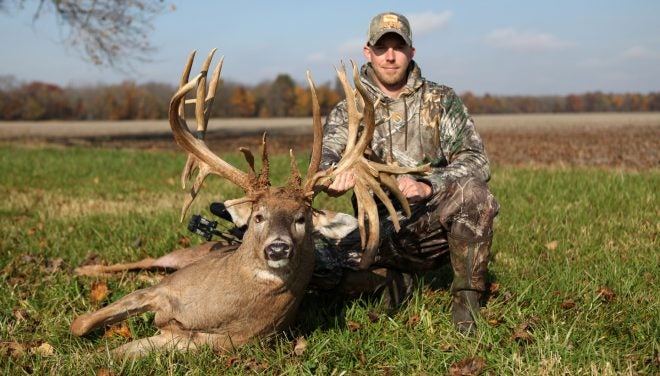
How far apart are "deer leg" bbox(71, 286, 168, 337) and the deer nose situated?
3.00 feet

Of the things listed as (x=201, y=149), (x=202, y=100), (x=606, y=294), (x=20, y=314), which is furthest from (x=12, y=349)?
(x=606, y=294)

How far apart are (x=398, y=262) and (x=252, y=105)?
70.0 m

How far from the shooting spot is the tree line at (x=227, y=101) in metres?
64.0

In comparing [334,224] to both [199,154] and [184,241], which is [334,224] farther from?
[184,241]

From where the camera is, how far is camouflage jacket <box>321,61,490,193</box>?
514 centimetres

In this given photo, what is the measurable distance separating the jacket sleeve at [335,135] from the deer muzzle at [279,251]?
1.23m

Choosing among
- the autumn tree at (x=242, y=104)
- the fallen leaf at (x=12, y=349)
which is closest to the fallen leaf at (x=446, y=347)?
the fallen leaf at (x=12, y=349)

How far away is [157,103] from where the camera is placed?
68.9m

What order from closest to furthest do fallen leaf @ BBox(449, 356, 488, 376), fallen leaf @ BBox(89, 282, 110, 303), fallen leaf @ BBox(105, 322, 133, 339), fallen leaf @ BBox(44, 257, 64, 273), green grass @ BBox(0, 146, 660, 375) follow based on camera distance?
fallen leaf @ BBox(449, 356, 488, 376) → green grass @ BBox(0, 146, 660, 375) → fallen leaf @ BBox(105, 322, 133, 339) → fallen leaf @ BBox(89, 282, 110, 303) → fallen leaf @ BBox(44, 257, 64, 273)

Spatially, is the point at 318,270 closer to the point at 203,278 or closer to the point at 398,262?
the point at 398,262

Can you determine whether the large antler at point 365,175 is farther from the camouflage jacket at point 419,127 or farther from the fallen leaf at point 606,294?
the fallen leaf at point 606,294

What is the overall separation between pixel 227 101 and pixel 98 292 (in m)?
70.1

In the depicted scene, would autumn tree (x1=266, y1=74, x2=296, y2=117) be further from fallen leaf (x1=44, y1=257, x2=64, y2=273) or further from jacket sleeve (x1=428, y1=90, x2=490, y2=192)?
jacket sleeve (x1=428, y1=90, x2=490, y2=192)

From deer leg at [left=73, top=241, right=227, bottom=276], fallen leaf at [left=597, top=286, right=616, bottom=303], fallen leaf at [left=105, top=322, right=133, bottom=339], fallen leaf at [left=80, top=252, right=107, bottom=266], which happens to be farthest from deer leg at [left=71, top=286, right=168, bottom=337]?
fallen leaf at [left=597, top=286, right=616, bottom=303]
